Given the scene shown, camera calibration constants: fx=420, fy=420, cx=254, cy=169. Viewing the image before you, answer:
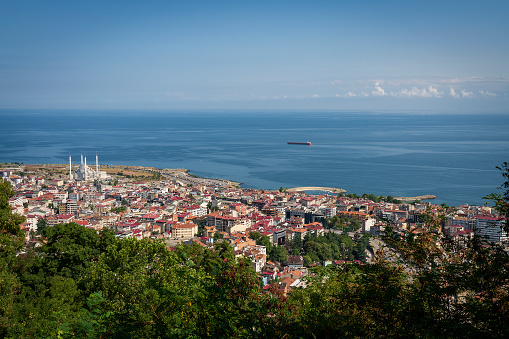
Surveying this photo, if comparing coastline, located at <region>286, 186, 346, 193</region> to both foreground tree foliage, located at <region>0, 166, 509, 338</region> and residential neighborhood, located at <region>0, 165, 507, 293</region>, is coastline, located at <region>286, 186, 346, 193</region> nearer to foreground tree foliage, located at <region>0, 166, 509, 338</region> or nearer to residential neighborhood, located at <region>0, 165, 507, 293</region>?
residential neighborhood, located at <region>0, 165, 507, 293</region>

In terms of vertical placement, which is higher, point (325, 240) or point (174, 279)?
point (174, 279)

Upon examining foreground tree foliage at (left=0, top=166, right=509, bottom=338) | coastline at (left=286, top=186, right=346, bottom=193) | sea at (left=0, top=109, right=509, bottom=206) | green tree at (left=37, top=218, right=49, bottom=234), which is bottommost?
coastline at (left=286, top=186, right=346, bottom=193)

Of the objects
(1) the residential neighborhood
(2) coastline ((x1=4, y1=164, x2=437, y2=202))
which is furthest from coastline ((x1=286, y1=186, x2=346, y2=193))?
Answer: (1) the residential neighborhood

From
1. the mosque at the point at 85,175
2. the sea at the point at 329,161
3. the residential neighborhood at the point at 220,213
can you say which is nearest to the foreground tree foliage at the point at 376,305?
the residential neighborhood at the point at 220,213

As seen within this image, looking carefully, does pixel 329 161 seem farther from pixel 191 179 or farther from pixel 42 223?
pixel 42 223

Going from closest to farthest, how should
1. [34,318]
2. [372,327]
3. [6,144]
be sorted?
[372,327]
[34,318]
[6,144]

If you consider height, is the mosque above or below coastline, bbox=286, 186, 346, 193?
above

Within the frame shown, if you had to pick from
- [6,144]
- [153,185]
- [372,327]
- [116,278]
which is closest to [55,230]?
[116,278]

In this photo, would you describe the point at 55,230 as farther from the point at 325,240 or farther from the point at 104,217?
the point at 104,217

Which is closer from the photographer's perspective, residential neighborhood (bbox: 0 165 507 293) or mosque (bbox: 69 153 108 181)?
residential neighborhood (bbox: 0 165 507 293)

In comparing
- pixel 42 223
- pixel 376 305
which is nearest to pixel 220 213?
pixel 42 223

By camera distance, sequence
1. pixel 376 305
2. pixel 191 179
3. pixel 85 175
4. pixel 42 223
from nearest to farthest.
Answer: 1. pixel 376 305
2. pixel 42 223
3. pixel 85 175
4. pixel 191 179
